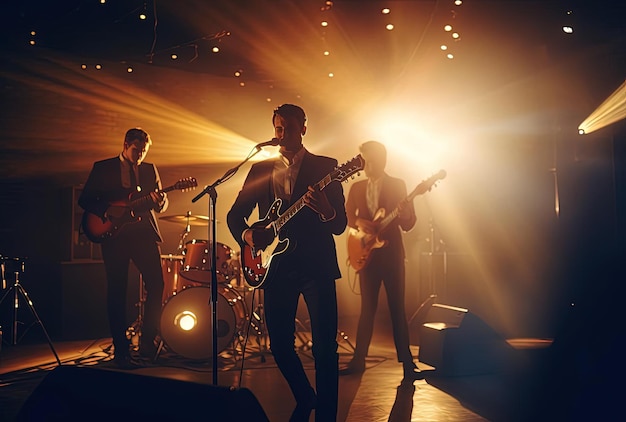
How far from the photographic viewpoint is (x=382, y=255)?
18.5 feet

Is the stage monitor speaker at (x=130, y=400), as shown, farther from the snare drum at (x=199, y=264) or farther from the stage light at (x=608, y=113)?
the stage light at (x=608, y=113)

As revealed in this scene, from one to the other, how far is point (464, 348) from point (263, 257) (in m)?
2.44

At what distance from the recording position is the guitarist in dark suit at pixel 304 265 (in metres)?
3.51

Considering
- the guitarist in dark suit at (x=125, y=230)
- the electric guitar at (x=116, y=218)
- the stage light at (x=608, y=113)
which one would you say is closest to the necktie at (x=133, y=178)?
the guitarist in dark suit at (x=125, y=230)

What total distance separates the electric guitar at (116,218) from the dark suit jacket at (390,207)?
1530 millimetres

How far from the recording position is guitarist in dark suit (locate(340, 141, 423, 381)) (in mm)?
5641

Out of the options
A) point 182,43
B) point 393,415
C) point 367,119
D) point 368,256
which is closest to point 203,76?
point 182,43

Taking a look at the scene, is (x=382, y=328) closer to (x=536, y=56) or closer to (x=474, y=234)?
(x=474, y=234)

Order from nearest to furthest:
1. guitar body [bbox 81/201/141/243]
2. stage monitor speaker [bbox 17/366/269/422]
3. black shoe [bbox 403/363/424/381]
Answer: stage monitor speaker [bbox 17/366/269/422] < black shoe [bbox 403/363/424/381] < guitar body [bbox 81/201/141/243]

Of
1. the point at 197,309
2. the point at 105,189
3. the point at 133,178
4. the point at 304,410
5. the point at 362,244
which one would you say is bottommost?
the point at 304,410

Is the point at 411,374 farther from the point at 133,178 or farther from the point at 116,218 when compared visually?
the point at 133,178

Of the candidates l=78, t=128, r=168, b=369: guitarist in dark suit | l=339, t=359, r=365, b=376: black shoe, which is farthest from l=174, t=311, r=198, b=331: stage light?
l=339, t=359, r=365, b=376: black shoe

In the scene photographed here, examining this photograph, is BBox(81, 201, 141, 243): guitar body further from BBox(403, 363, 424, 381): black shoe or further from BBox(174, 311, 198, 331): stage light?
BBox(403, 363, 424, 381): black shoe

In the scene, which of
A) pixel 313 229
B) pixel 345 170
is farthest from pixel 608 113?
pixel 313 229
